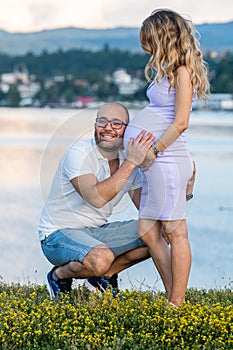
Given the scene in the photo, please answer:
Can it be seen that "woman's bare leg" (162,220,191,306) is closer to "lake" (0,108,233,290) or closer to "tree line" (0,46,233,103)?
"lake" (0,108,233,290)

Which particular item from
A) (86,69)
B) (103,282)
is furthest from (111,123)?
Answer: (86,69)

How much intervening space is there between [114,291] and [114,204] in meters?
0.51

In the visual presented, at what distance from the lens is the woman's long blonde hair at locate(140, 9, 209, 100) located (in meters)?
4.64

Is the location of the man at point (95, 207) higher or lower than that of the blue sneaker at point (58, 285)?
higher


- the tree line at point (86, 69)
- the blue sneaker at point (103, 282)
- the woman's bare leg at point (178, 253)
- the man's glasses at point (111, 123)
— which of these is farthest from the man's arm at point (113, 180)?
the tree line at point (86, 69)

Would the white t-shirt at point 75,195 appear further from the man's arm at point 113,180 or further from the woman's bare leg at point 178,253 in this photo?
the woman's bare leg at point 178,253

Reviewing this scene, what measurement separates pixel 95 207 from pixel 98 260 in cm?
32

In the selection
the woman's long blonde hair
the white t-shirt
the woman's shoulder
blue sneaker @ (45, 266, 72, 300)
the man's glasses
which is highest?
the woman's long blonde hair

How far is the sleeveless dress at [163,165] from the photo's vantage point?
477 cm

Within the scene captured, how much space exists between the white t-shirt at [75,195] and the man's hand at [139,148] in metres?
0.24

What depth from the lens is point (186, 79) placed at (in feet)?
15.3

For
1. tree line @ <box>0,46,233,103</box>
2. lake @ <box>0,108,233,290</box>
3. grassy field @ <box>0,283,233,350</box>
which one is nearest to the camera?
grassy field @ <box>0,283,233,350</box>

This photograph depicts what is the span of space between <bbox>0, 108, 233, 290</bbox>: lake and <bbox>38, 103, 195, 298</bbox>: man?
20cm

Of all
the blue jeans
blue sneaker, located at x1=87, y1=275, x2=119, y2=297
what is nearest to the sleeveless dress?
the blue jeans
